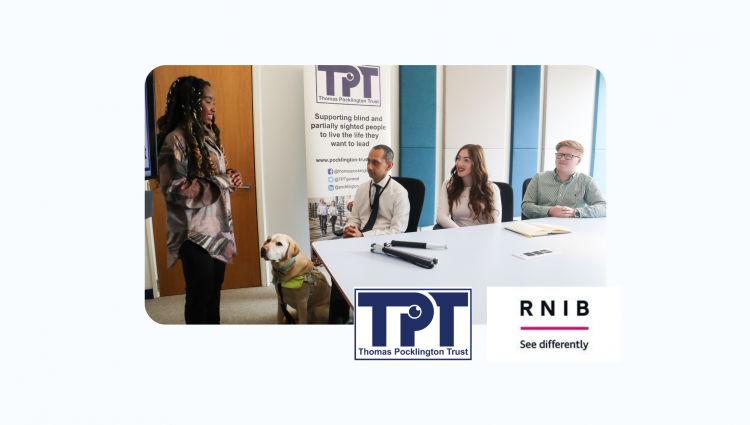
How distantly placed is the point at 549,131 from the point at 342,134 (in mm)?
1127

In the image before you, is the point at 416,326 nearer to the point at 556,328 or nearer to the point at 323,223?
the point at 556,328

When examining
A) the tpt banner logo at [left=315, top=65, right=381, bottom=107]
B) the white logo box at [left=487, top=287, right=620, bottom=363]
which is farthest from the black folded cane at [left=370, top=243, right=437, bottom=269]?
the tpt banner logo at [left=315, top=65, right=381, bottom=107]

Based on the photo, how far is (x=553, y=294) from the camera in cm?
132

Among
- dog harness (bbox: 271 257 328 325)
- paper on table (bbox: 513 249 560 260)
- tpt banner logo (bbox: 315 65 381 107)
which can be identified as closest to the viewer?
paper on table (bbox: 513 249 560 260)

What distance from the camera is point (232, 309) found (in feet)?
5.52

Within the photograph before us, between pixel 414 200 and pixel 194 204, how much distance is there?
107 centimetres

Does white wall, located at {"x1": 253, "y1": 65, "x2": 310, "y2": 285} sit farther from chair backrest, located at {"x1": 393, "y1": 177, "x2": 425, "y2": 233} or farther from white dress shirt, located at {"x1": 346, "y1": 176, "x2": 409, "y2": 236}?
chair backrest, located at {"x1": 393, "y1": 177, "x2": 425, "y2": 233}

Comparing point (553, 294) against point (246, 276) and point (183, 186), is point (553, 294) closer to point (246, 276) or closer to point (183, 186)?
point (246, 276)

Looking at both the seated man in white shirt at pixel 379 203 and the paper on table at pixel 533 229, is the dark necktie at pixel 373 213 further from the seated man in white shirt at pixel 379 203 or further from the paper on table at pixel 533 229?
the paper on table at pixel 533 229

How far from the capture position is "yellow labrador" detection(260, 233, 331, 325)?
1677 mm

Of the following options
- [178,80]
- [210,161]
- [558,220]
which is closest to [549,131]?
[558,220]

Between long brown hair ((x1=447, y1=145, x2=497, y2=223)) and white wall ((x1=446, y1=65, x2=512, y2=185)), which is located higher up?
white wall ((x1=446, y1=65, x2=512, y2=185))

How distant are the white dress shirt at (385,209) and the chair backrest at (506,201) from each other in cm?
49

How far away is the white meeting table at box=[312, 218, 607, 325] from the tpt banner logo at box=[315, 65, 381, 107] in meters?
0.78
